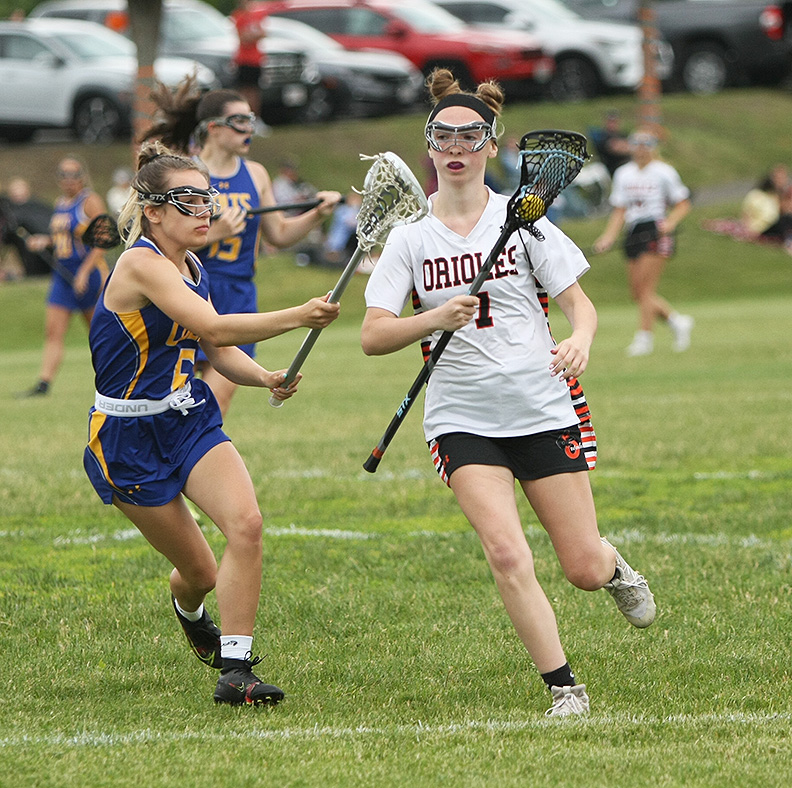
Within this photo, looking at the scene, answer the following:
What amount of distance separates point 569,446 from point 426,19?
26763 millimetres

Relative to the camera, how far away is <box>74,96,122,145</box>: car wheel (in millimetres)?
26547

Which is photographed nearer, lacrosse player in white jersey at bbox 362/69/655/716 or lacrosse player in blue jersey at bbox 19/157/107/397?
lacrosse player in white jersey at bbox 362/69/655/716

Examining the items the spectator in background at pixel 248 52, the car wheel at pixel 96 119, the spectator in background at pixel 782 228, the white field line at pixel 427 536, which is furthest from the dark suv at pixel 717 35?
Answer: the white field line at pixel 427 536

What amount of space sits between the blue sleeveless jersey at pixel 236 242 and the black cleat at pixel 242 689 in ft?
11.4

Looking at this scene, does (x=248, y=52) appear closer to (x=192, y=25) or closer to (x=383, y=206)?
(x=192, y=25)

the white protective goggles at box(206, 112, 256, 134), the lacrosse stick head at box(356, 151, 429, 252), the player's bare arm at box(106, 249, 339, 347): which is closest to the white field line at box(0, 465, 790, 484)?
the white protective goggles at box(206, 112, 256, 134)

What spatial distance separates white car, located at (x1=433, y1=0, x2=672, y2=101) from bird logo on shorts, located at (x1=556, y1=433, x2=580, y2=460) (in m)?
27.3

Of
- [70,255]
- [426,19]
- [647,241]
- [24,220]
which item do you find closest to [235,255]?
[70,255]

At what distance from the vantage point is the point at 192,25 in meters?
30.1

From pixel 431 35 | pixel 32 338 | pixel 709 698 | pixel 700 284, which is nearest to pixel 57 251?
pixel 32 338

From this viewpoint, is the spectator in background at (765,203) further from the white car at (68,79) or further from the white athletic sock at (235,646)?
the white athletic sock at (235,646)

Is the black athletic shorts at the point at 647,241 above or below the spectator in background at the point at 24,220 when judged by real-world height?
above

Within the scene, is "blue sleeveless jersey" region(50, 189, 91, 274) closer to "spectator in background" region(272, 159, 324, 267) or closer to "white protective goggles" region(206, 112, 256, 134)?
"white protective goggles" region(206, 112, 256, 134)

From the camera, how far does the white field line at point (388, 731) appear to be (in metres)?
4.28
